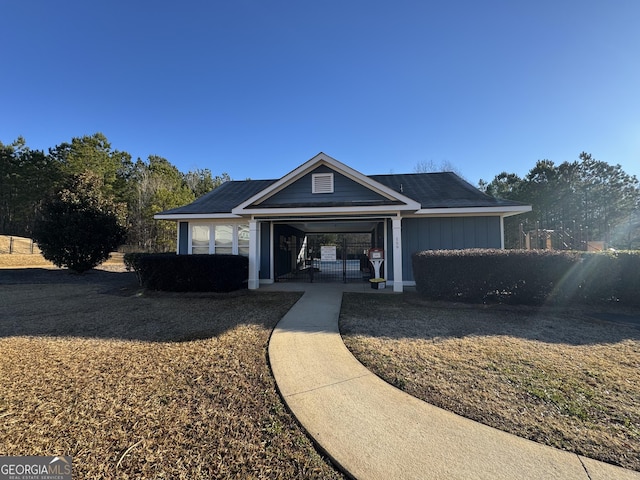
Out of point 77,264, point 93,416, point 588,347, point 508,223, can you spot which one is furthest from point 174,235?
point 508,223

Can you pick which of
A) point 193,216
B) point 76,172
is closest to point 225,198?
point 193,216

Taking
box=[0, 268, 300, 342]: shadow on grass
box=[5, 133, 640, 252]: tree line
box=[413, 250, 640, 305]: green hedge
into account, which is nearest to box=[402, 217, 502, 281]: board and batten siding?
box=[413, 250, 640, 305]: green hedge

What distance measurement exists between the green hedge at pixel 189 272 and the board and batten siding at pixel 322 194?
248 centimetres

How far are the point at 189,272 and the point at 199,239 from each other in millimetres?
3472

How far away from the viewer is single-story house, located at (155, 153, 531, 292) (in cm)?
956

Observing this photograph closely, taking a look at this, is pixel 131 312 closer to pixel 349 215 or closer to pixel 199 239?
pixel 199 239

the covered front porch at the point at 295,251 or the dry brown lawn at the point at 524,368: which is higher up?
the covered front porch at the point at 295,251

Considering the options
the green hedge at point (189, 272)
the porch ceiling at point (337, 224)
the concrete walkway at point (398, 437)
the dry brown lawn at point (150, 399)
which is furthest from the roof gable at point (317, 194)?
the concrete walkway at point (398, 437)

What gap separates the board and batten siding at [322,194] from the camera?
9.98 metres

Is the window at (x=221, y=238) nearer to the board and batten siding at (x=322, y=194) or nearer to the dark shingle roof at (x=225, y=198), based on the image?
the dark shingle roof at (x=225, y=198)

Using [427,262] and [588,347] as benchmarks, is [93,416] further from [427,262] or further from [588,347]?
[427,262]

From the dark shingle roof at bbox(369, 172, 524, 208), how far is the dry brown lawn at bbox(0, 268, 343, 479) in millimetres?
7978

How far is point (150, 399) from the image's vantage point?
300 centimetres

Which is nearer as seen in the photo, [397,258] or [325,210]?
[325,210]
